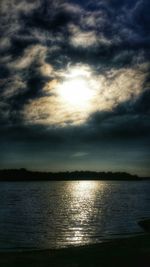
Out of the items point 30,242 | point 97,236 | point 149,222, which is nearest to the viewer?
point 30,242

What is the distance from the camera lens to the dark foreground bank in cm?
2347

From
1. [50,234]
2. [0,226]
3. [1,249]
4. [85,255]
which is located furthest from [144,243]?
[0,226]

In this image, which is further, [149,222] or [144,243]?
[149,222]

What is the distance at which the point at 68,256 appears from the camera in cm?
2578

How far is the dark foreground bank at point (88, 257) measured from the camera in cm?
2347

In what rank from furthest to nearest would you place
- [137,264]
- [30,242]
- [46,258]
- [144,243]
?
1. [30,242]
2. [144,243]
3. [46,258]
4. [137,264]

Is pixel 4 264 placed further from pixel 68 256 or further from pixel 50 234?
pixel 50 234

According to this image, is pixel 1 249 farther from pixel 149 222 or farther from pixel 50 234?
pixel 149 222

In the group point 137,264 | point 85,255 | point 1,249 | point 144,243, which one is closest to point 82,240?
point 1,249

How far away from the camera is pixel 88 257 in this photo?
25.1m

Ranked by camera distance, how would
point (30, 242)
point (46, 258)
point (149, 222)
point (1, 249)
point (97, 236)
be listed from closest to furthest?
point (46, 258)
point (1, 249)
point (30, 242)
point (97, 236)
point (149, 222)

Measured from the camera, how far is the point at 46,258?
2547cm

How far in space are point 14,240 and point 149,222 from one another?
2562cm

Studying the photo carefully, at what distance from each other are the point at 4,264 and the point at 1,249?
1500 centimetres
